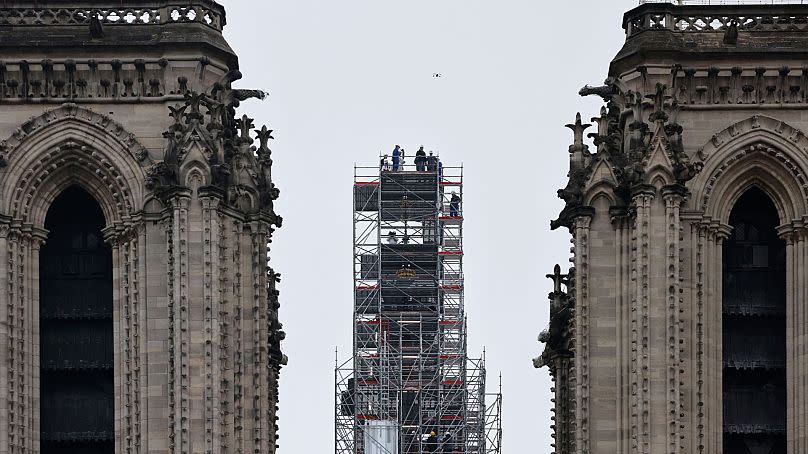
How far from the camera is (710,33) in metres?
52.4

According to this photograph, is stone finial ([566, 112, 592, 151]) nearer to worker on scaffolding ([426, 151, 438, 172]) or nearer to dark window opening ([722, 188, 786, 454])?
dark window opening ([722, 188, 786, 454])

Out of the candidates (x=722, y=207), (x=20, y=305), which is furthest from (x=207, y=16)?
(x=722, y=207)

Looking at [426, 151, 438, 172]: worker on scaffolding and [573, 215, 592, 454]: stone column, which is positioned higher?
[426, 151, 438, 172]: worker on scaffolding

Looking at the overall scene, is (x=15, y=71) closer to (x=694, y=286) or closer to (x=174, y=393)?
(x=174, y=393)

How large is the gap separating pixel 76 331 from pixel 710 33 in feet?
39.5

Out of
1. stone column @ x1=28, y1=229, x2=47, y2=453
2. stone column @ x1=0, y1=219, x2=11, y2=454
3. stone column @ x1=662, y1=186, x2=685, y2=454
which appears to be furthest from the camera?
stone column @ x1=28, y1=229, x2=47, y2=453

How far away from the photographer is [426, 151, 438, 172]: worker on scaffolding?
84.9 meters

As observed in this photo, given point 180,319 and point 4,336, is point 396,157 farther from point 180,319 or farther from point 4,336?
point 180,319

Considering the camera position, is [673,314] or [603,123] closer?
[673,314]

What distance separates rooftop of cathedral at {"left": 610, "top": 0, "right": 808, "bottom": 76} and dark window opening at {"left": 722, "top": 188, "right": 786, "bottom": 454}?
2.47 m

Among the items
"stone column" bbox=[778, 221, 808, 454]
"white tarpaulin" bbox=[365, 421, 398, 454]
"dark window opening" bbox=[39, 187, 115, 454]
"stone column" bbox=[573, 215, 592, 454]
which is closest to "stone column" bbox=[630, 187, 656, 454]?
"stone column" bbox=[573, 215, 592, 454]

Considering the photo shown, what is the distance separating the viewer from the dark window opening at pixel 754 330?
5128cm

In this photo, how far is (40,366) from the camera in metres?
51.2

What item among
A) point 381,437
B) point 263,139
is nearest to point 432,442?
point 381,437
